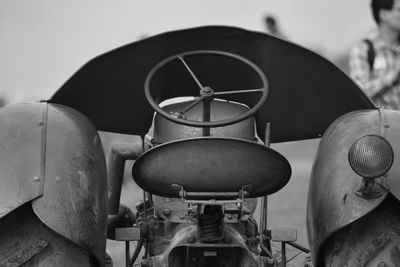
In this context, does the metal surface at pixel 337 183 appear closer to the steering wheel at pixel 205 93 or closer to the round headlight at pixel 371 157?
the round headlight at pixel 371 157

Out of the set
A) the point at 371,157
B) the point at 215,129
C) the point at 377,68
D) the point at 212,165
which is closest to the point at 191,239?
the point at 212,165

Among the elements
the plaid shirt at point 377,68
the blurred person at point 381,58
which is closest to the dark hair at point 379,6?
the blurred person at point 381,58

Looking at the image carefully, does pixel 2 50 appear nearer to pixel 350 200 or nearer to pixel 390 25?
pixel 390 25

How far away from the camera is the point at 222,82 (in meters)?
4.43

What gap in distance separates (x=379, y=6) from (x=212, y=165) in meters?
5.03

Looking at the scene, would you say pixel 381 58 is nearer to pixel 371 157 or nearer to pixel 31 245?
pixel 371 157

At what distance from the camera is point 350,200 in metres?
3.48

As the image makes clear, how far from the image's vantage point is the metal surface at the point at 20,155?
3371 millimetres

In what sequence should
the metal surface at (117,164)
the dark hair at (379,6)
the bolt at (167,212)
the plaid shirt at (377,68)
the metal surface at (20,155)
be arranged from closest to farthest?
the metal surface at (20,155) → the bolt at (167,212) → the metal surface at (117,164) → the plaid shirt at (377,68) → the dark hair at (379,6)

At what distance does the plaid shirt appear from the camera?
24.7 feet

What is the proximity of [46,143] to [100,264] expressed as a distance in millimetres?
569

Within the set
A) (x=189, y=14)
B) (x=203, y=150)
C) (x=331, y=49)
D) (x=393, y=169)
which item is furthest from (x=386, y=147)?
(x=331, y=49)

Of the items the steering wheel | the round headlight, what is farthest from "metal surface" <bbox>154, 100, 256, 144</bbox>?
the round headlight

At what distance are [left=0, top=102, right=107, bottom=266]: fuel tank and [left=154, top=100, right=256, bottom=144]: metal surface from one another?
617mm
